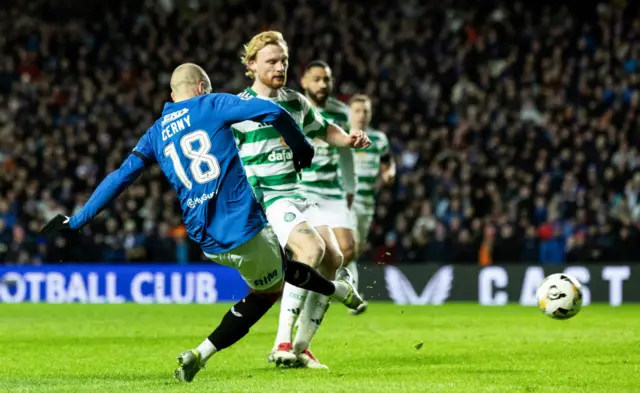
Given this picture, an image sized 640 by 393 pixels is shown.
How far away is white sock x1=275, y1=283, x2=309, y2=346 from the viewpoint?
866 cm

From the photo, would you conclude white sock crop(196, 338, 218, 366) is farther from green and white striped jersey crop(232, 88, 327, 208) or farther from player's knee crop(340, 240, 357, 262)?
player's knee crop(340, 240, 357, 262)

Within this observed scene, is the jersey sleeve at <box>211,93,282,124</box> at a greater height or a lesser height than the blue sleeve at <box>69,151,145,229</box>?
greater

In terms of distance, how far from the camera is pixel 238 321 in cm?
755

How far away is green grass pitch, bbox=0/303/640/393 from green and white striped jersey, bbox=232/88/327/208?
132 centimetres

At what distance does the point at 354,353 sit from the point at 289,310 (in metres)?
1.32

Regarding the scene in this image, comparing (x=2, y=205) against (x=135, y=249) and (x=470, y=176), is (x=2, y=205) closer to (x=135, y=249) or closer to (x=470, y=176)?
(x=135, y=249)

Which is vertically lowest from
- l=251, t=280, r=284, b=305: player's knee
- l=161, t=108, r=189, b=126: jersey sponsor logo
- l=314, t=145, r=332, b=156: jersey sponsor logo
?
l=251, t=280, r=284, b=305: player's knee

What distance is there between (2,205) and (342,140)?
46.0 feet

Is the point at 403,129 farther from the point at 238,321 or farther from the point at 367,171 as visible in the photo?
the point at 238,321

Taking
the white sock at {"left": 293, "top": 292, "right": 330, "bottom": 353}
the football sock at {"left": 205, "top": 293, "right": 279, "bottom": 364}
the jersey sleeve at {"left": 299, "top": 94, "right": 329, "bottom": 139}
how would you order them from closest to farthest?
the football sock at {"left": 205, "top": 293, "right": 279, "bottom": 364}
the jersey sleeve at {"left": 299, "top": 94, "right": 329, "bottom": 139}
the white sock at {"left": 293, "top": 292, "right": 330, "bottom": 353}

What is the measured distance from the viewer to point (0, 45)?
26000mm

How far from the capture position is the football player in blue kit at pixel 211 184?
23.8ft

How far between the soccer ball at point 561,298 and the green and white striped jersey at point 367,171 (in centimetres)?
544

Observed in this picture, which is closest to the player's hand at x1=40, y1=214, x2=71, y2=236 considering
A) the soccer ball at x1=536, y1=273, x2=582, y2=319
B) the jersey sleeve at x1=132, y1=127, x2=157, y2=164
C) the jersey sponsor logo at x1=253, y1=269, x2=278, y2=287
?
the jersey sleeve at x1=132, y1=127, x2=157, y2=164
